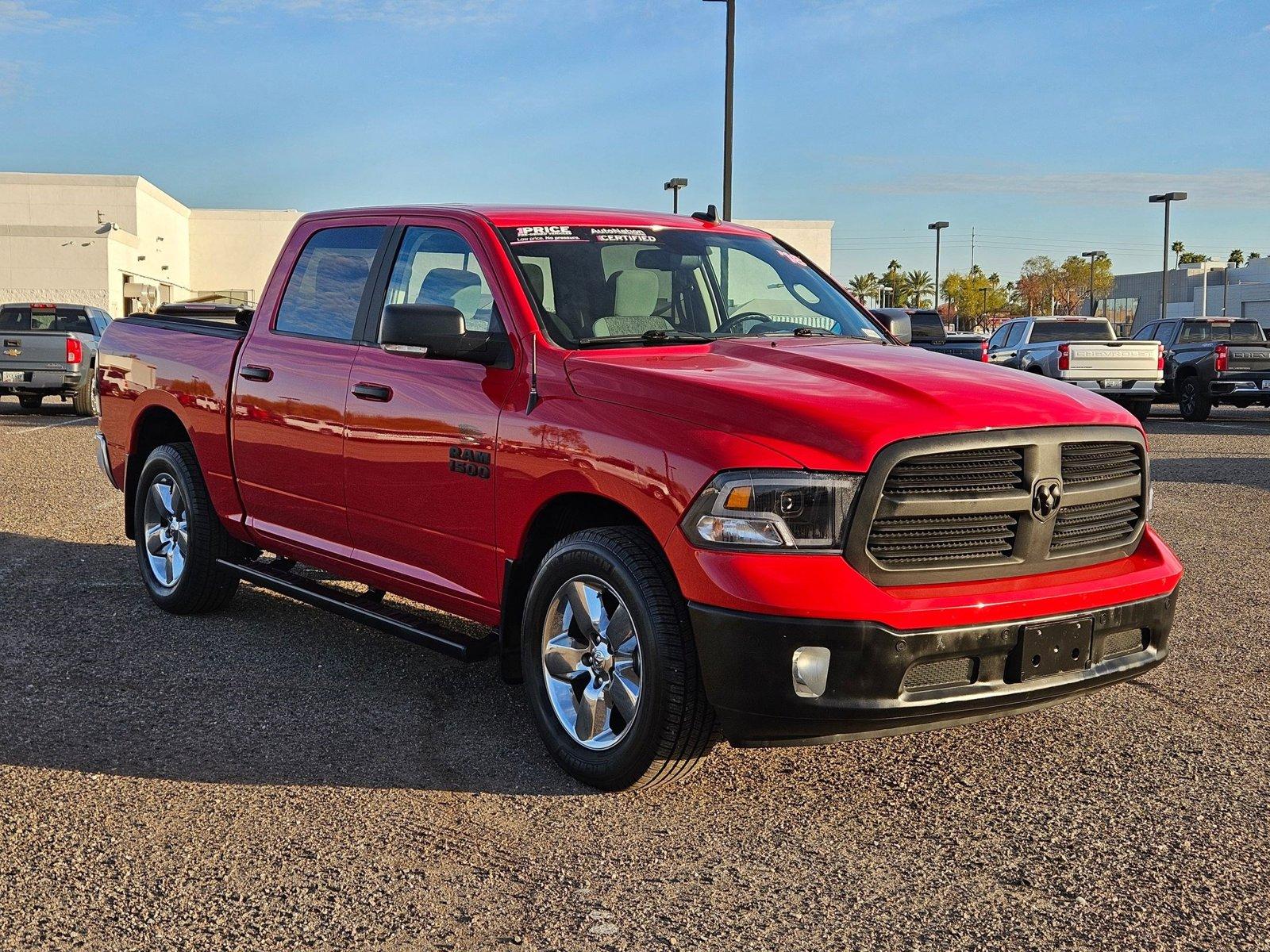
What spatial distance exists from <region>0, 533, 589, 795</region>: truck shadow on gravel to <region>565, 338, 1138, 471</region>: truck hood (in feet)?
4.45


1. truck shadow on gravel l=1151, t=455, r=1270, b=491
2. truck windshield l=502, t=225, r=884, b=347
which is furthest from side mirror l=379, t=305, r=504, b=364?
truck shadow on gravel l=1151, t=455, r=1270, b=491

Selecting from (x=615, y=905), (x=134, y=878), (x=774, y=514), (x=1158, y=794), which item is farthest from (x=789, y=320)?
(x=134, y=878)

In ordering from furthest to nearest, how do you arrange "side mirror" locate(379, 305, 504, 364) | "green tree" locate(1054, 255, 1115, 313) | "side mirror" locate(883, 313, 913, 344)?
"green tree" locate(1054, 255, 1115, 313)
"side mirror" locate(883, 313, 913, 344)
"side mirror" locate(379, 305, 504, 364)

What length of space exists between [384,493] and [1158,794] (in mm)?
2988

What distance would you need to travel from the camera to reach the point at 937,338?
6.53m

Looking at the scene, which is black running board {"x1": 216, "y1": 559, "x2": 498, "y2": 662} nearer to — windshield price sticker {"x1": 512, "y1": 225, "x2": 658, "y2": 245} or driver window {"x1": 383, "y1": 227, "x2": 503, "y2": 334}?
driver window {"x1": 383, "y1": 227, "x2": 503, "y2": 334}

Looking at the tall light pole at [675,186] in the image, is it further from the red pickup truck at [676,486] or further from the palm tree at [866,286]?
the palm tree at [866,286]

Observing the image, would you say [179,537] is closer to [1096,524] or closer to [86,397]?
[1096,524]

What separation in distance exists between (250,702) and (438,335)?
5.90 feet

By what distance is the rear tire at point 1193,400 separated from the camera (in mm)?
23688

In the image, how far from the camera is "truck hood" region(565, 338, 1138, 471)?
3.94 meters

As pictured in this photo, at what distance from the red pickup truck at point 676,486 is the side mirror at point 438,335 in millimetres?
12

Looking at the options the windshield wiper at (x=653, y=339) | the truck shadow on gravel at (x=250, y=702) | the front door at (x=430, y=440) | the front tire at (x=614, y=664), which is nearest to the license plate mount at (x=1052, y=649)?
the front tire at (x=614, y=664)

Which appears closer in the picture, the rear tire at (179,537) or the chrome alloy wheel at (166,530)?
the rear tire at (179,537)
